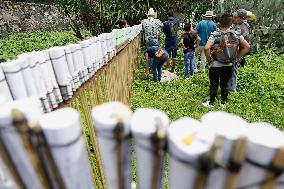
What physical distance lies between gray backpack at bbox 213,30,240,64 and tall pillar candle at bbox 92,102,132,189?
4.54 meters

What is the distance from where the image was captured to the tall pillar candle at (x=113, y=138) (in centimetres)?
126

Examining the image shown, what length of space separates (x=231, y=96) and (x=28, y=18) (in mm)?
20686

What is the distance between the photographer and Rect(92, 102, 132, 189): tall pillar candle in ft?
4.13

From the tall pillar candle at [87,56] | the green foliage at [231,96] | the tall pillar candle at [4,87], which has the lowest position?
the green foliage at [231,96]

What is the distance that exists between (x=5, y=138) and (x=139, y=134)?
0.51m

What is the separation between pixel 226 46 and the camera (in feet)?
18.4

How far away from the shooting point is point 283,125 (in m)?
5.67

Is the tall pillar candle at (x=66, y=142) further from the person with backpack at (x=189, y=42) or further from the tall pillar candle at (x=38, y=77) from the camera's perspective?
the person with backpack at (x=189, y=42)

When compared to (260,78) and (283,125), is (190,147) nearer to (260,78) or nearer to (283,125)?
(283,125)

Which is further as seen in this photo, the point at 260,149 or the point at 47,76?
the point at 47,76

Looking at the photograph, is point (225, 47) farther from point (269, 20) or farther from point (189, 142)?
point (269, 20)

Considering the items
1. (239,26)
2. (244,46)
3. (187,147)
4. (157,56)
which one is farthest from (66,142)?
(157,56)

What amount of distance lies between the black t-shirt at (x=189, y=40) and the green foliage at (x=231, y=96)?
2.55 feet

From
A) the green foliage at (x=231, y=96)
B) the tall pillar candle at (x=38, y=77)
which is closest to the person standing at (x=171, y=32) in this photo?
the green foliage at (x=231, y=96)
